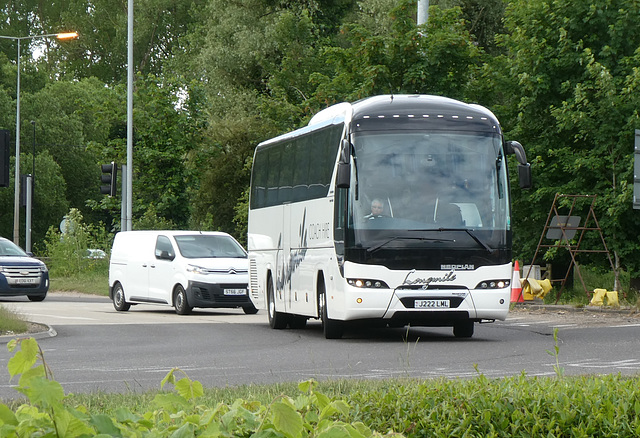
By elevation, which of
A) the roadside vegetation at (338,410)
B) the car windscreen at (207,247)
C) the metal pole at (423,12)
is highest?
the metal pole at (423,12)

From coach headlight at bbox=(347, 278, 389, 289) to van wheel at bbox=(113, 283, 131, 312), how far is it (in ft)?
37.1

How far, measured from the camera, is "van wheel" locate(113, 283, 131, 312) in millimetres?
27328

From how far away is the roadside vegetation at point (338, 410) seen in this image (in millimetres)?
3094

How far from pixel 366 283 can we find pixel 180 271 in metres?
8.45

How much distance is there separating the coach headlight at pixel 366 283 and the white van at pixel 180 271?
25.3ft

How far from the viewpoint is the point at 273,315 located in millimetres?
21234

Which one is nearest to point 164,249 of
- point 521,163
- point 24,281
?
point 24,281

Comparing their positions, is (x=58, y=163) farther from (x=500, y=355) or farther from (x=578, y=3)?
(x=500, y=355)

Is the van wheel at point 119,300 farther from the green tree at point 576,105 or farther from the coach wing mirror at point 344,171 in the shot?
the coach wing mirror at point 344,171

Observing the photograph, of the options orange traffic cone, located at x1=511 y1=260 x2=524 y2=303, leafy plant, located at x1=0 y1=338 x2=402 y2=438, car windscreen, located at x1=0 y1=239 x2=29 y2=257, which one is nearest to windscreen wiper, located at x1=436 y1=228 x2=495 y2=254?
orange traffic cone, located at x1=511 y1=260 x2=524 y2=303

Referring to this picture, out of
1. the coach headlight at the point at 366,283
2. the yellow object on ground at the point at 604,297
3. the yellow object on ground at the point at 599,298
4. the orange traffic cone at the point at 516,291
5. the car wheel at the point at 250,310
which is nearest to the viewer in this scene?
the coach headlight at the point at 366,283

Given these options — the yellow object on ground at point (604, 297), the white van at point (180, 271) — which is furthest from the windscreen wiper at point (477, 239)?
the yellow object on ground at point (604, 297)

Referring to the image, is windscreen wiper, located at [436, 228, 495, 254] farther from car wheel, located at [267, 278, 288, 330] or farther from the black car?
the black car

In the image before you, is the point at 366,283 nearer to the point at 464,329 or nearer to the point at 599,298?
the point at 464,329
